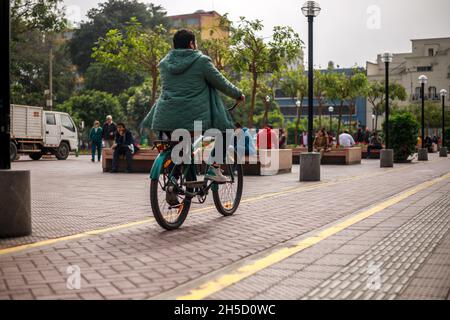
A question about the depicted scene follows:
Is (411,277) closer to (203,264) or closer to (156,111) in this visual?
(203,264)

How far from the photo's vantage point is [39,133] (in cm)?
2638

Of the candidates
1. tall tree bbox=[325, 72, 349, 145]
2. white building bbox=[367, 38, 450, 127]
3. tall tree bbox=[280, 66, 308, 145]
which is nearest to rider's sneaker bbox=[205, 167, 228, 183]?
tall tree bbox=[325, 72, 349, 145]

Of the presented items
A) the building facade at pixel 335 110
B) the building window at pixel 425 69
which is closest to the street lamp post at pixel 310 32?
the building facade at pixel 335 110

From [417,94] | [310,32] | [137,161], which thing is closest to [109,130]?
[137,161]

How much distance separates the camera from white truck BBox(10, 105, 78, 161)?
25344mm

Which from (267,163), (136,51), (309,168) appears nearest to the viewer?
(309,168)

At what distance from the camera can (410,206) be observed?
8.12 meters

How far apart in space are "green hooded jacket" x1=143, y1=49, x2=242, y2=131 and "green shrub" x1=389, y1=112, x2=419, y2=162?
19018mm

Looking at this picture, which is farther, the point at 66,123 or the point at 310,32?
the point at 66,123

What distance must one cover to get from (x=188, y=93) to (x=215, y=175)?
38.2 inches

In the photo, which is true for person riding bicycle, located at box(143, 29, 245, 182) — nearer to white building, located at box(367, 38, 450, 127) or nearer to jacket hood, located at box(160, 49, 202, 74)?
jacket hood, located at box(160, 49, 202, 74)

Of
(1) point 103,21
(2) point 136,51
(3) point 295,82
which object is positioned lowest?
(2) point 136,51

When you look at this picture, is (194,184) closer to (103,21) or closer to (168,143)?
(168,143)

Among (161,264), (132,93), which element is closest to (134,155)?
(161,264)
